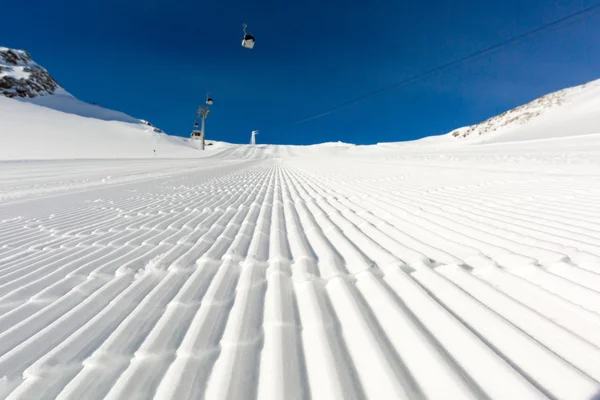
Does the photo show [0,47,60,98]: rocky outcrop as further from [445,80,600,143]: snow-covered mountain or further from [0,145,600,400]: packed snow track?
[445,80,600,143]: snow-covered mountain

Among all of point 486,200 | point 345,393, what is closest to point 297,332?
point 345,393

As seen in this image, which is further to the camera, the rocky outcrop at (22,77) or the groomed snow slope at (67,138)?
the rocky outcrop at (22,77)

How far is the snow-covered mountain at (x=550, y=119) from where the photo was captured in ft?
81.3

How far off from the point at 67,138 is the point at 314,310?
1356 inches

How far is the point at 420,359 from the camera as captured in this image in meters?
1.21

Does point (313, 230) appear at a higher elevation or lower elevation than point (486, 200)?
lower

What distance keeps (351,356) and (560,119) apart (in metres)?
37.1

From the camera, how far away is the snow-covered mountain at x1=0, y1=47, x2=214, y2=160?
23.7 meters

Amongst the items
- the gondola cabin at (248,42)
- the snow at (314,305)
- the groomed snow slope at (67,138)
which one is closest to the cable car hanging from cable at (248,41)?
the gondola cabin at (248,42)

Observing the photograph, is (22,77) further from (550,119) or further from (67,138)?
(550,119)

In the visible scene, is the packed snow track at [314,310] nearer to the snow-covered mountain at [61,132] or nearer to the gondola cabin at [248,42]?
the gondola cabin at [248,42]

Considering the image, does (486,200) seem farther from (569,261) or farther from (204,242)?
(204,242)

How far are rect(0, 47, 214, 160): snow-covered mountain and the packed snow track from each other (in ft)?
75.1

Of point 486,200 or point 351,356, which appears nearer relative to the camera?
point 351,356
